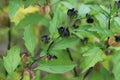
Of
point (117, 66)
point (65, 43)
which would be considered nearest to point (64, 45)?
point (65, 43)

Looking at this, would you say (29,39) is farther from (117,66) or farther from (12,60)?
(117,66)

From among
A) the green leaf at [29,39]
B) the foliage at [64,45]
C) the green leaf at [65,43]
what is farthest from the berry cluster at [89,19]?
the green leaf at [29,39]

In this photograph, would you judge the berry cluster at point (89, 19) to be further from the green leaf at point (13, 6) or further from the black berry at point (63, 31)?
the green leaf at point (13, 6)

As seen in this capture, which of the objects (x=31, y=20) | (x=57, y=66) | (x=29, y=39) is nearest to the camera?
(x=57, y=66)

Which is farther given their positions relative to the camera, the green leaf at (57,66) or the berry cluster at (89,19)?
the berry cluster at (89,19)

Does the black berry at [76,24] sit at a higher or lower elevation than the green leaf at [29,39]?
higher

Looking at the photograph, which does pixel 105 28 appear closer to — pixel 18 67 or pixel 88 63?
pixel 88 63
